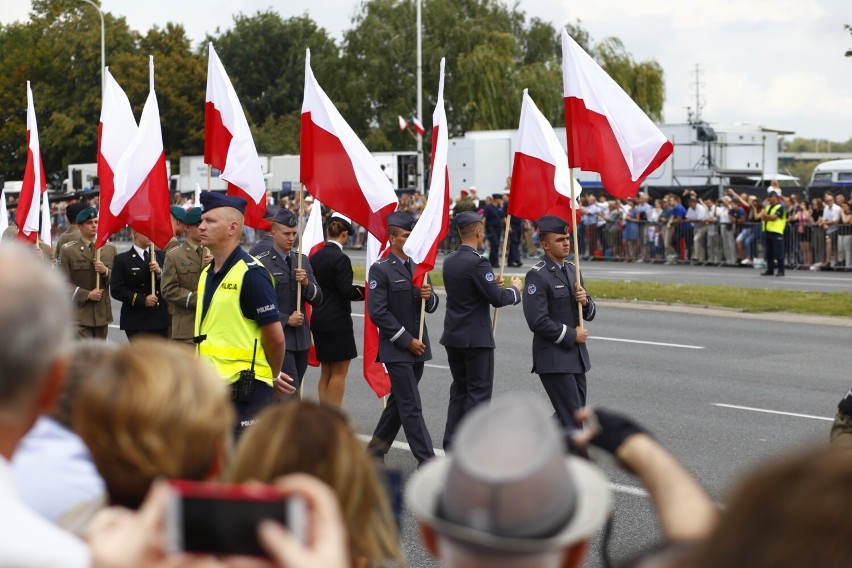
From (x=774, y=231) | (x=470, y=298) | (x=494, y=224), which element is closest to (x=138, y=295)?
(x=470, y=298)

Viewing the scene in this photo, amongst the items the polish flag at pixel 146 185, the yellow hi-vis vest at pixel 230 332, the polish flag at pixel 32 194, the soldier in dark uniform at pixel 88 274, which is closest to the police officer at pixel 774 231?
the polish flag at pixel 32 194

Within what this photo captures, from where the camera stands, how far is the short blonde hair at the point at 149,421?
8.45 feet

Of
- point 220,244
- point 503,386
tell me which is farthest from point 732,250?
point 220,244

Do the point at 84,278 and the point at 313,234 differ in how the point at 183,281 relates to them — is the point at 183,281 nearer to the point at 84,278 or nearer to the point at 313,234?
the point at 313,234

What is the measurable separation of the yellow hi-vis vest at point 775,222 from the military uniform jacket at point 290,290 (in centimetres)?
1720

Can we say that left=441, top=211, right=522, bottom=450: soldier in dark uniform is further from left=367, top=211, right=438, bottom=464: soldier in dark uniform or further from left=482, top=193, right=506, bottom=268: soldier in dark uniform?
left=482, top=193, right=506, bottom=268: soldier in dark uniform

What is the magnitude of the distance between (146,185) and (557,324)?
12.3 feet

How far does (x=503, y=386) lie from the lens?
12.8 meters

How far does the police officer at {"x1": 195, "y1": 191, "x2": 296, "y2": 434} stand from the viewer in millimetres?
6957

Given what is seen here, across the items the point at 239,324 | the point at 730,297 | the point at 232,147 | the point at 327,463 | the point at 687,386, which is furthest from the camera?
the point at 730,297

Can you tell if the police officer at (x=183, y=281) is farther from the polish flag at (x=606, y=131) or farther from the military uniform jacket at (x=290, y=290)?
the polish flag at (x=606, y=131)

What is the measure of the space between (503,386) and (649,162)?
3446mm

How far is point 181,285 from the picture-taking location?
10805mm

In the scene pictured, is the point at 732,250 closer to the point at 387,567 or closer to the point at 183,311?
the point at 183,311
